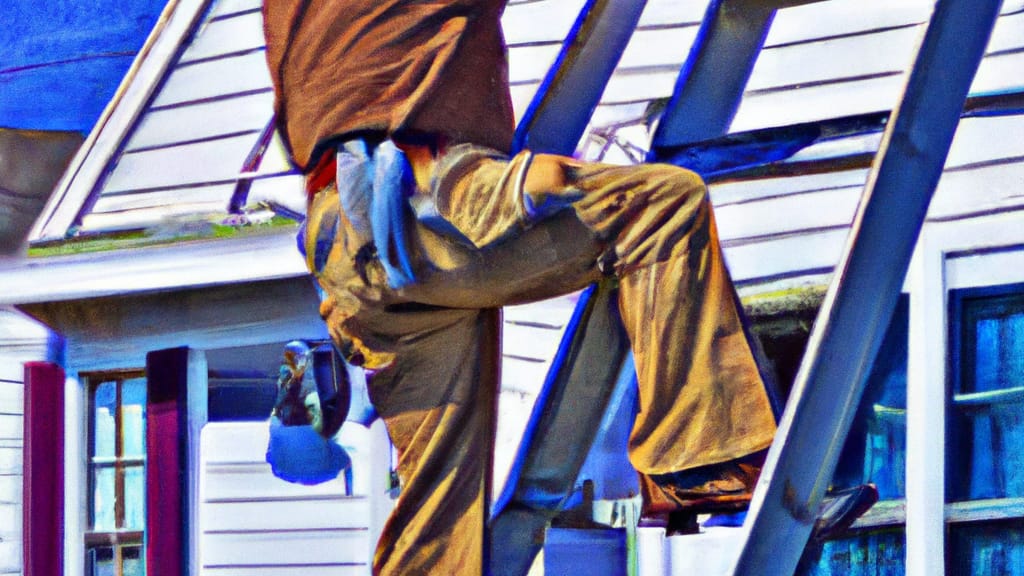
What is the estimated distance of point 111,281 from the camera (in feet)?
11.8

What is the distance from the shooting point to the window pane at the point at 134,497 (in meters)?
3.67

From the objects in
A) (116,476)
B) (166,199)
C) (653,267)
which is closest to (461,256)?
(653,267)

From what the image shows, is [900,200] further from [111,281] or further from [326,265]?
[111,281]

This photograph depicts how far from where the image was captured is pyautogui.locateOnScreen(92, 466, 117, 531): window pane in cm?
372

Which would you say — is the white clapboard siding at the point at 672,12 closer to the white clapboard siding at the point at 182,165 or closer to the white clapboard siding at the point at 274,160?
the white clapboard siding at the point at 274,160

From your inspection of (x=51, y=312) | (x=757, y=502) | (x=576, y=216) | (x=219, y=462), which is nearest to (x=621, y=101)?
(x=576, y=216)

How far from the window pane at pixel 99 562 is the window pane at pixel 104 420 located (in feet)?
0.77

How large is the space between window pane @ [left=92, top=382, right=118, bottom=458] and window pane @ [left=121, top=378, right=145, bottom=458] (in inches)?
1.3

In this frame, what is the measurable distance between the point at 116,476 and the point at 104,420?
147 mm

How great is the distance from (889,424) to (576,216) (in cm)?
70

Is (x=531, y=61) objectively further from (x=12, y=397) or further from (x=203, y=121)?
(x=12, y=397)

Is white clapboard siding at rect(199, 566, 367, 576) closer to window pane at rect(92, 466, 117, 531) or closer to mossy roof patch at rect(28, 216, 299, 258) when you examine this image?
window pane at rect(92, 466, 117, 531)

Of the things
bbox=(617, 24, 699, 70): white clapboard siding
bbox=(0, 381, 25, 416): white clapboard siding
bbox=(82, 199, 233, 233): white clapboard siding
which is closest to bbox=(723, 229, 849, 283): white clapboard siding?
bbox=(617, 24, 699, 70): white clapboard siding

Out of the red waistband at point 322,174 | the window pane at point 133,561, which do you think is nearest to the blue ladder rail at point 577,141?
the red waistband at point 322,174
